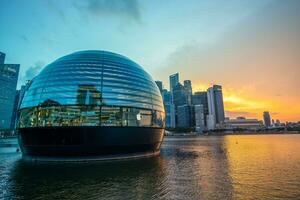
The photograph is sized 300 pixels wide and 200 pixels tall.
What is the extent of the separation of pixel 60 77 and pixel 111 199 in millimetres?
26722

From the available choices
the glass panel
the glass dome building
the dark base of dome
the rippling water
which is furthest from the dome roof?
the rippling water

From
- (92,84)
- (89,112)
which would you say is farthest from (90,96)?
(89,112)

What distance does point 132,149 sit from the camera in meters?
31.5

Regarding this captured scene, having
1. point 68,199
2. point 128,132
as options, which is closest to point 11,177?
point 68,199

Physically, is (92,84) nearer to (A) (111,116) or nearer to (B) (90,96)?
(B) (90,96)

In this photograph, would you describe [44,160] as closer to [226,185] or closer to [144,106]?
[144,106]

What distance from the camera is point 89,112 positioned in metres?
29.8

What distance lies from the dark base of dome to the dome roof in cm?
469

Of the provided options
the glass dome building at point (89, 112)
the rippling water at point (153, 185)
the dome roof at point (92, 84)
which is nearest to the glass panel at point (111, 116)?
the glass dome building at point (89, 112)

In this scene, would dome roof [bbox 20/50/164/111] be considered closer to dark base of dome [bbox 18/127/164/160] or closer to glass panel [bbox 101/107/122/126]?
glass panel [bbox 101/107/122/126]

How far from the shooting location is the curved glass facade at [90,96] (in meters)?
29.9

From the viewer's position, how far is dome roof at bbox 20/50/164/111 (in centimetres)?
3114

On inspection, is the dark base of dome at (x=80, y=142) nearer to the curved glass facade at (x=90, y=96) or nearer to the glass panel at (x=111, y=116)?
the glass panel at (x=111, y=116)

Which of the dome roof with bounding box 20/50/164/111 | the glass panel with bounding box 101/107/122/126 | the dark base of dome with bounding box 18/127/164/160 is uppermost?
the dome roof with bounding box 20/50/164/111
